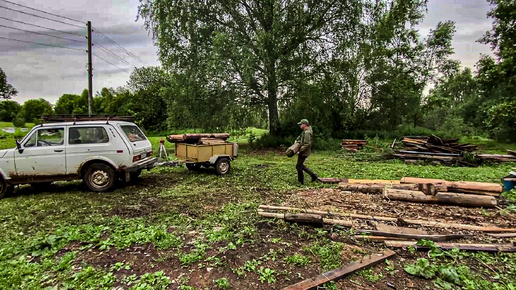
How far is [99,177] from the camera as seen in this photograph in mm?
7090

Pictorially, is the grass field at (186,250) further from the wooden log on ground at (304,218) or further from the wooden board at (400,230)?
the wooden board at (400,230)

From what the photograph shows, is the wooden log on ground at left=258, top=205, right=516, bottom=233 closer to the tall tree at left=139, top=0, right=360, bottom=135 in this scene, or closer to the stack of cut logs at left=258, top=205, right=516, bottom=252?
the stack of cut logs at left=258, top=205, right=516, bottom=252

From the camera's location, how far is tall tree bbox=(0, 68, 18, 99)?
42.5 meters

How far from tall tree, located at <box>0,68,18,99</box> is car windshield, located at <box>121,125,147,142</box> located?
51792 millimetres

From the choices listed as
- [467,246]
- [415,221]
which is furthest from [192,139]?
[467,246]

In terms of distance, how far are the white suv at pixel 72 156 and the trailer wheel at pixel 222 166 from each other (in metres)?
2.72

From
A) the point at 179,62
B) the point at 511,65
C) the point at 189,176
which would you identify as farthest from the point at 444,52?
the point at 189,176

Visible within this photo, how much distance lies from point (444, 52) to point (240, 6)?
21.8 m

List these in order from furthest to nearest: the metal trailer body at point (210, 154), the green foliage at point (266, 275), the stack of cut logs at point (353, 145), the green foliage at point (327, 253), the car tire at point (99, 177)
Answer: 1. the stack of cut logs at point (353, 145)
2. the metal trailer body at point (210, 154)
3. the car tire at point (99, 177)
4. the green foliage at point (327, 253)
5. the green foliage at point (266, 275)

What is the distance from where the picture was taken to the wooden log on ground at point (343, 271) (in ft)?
9.54

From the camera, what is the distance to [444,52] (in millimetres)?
25391

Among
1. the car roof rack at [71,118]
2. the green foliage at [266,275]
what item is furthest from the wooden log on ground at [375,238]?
the car roof rack at [71,118]

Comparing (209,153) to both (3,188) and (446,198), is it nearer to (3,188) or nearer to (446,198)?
(3,188)

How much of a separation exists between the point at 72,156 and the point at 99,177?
0.88 m
